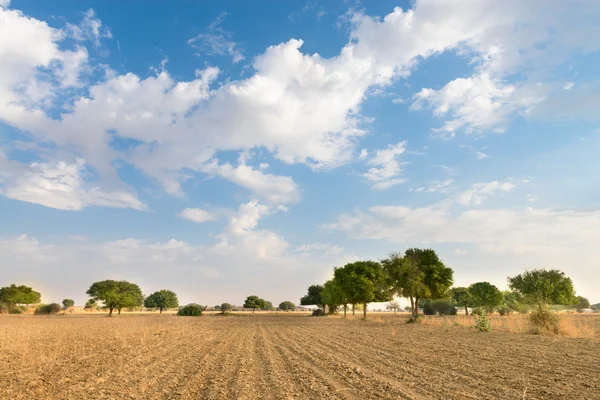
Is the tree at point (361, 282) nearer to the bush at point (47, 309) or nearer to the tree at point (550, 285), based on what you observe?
the tree at point (550, 285)

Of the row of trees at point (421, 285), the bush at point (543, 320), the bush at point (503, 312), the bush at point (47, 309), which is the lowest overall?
the bush at point (47, 309)

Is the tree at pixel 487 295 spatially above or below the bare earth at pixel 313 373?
above

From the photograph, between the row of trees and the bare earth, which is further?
the row of trees

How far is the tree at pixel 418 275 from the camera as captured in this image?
161 ft

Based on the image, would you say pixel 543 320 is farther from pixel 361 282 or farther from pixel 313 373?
pixel 361 282

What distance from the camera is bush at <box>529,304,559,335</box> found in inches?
1075

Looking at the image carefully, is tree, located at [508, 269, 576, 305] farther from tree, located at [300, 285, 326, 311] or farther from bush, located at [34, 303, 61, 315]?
bush, located at [34, 303, 61, 315]

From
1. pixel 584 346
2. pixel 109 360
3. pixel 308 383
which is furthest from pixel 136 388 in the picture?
pixel 584 346

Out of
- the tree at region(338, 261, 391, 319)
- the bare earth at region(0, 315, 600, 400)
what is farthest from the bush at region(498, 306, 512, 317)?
the bare earth at region(0, 315, 600, 400)

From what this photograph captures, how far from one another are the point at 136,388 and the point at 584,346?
22.3m

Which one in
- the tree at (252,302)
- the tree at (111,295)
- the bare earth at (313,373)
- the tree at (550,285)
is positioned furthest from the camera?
the tree at (252,302)

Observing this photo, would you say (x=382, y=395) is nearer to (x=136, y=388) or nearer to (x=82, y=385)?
(x=136, y=388)

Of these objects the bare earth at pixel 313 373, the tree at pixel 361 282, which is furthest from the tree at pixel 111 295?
the bare earth at pixel 313 373

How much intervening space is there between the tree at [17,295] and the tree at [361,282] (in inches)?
4168
